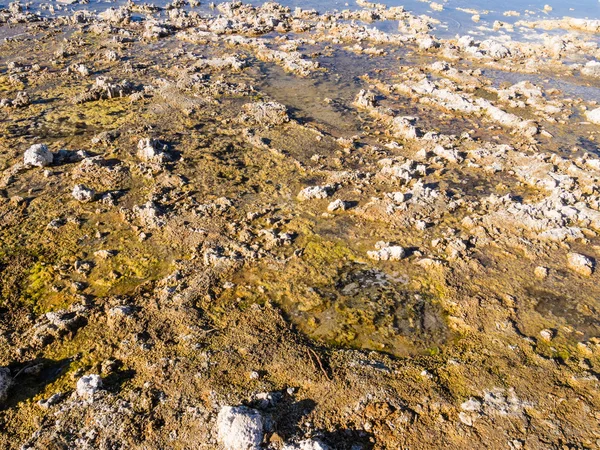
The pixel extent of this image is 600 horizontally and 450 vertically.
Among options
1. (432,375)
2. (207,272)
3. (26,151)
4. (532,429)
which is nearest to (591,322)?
(532,429)

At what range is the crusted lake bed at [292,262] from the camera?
4375mm

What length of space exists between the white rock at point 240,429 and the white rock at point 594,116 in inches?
496

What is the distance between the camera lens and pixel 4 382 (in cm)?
446

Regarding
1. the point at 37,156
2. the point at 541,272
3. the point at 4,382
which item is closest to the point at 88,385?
the point at 4,382

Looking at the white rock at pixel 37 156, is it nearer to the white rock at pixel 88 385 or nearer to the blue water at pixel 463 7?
the white rock at pixel 88 385

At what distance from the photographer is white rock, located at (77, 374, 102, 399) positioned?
4.40m

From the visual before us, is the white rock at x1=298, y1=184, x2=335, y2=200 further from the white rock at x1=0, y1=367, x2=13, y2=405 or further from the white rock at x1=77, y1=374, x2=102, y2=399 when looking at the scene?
the white rock at x1=0, y1=367, x2=13, y2=405

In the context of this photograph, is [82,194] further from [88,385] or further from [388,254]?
[388,254]

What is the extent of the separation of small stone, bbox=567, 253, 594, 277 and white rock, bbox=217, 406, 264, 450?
556 centimetres

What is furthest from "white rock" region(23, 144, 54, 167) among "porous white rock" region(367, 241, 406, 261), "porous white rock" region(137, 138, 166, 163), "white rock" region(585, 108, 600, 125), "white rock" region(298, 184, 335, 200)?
"white rock" region(585, 108, 600, 125)

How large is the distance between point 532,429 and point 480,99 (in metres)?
10.4

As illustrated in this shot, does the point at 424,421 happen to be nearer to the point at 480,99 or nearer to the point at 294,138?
the point at 294,138

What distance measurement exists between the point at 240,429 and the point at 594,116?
12953 millimetres

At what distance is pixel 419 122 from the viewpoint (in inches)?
444
